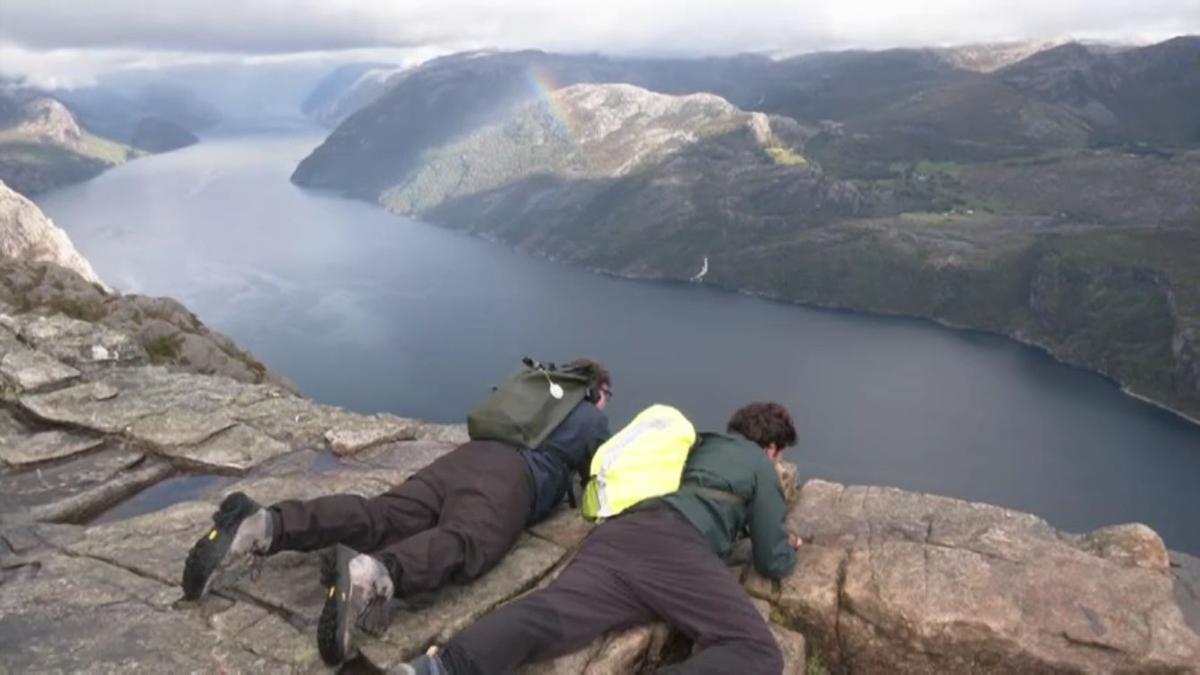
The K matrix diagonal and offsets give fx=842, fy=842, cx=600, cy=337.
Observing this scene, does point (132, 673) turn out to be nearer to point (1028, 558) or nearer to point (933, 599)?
point (933, 599)

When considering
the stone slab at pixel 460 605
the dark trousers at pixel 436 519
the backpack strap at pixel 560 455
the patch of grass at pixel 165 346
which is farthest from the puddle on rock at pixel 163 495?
the patch of grass at pixel 165 346

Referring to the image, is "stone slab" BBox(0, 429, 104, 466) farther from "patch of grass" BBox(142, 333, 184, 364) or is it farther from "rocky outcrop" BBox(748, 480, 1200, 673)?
"rocky outcrop" BBox(748, 480, 1200, 673)

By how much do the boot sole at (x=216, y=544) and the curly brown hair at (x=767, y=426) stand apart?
6326 millimetres

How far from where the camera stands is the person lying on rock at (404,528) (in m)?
9.16

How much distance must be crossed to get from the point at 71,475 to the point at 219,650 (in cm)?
782

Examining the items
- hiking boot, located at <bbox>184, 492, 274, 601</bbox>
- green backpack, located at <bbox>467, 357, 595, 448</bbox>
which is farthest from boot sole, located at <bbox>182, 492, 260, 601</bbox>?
green backpack, located at <bbox>467, 357, 595, 448</bbox>

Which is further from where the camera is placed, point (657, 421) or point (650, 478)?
point (657, 421)

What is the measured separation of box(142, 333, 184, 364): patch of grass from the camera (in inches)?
1078

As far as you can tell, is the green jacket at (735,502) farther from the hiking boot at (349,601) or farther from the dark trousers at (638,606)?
the hiking boot at (349,601)

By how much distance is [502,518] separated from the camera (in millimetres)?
10750

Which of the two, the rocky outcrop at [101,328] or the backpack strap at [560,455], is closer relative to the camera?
the backpack strap at [560,455]

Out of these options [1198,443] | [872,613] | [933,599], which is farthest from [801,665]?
[1198,443]

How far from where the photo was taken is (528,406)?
11703 mm

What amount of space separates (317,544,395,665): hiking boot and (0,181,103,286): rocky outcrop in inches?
3878
